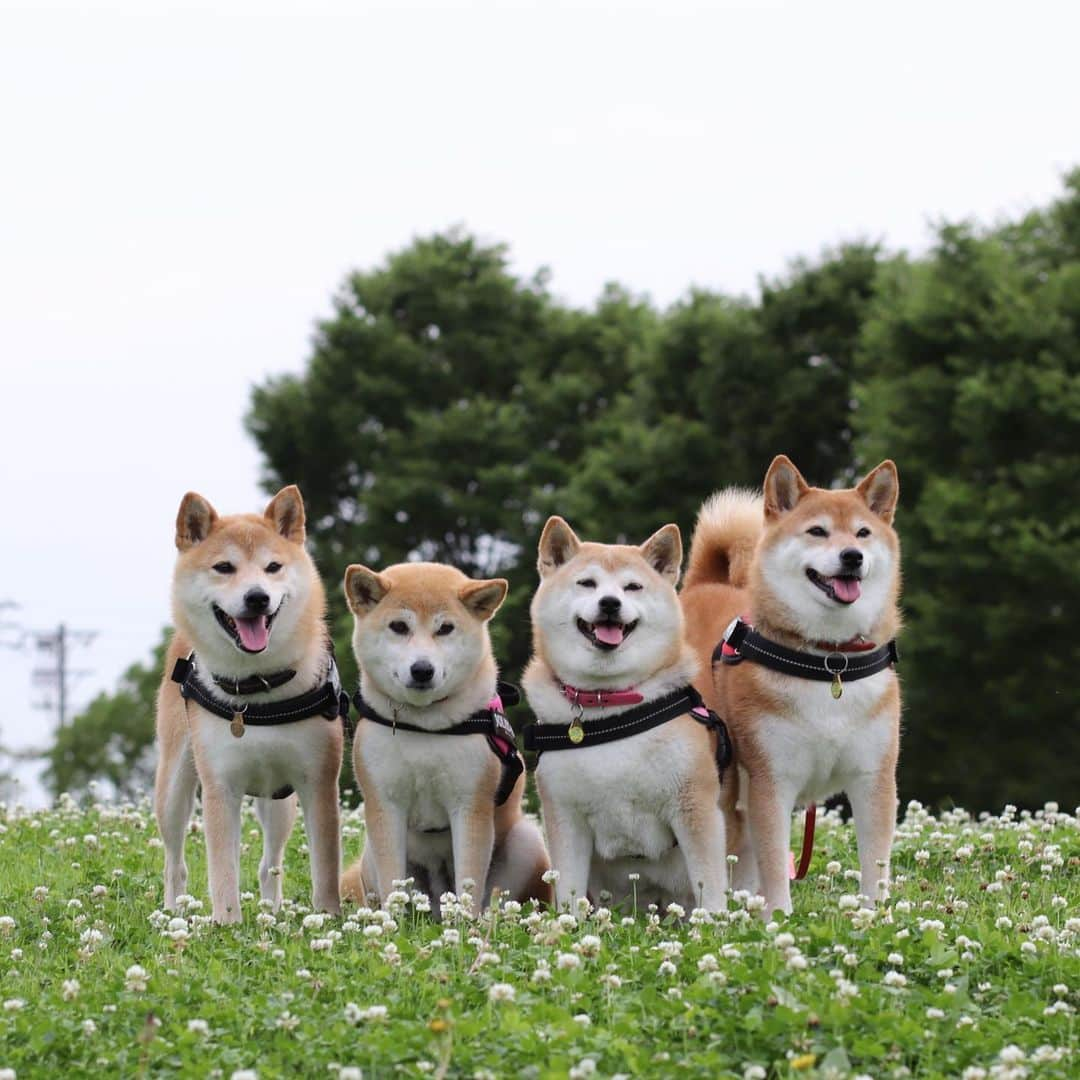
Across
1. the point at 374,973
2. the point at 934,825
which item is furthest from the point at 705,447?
the point at 374,973

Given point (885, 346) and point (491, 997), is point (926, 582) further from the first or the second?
point (491, 997)

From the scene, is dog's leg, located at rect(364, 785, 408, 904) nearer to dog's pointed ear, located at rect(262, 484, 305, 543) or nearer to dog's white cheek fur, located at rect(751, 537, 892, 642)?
dog's pointed ear, located at rect(262, 484, 305, 543)

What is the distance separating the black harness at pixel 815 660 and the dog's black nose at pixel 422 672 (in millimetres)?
1502

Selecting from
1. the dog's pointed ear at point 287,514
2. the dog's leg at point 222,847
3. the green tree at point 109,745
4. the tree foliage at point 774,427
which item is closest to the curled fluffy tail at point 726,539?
the dog's pointed ear at point 287,514

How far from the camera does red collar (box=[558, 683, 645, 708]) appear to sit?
7234 mm

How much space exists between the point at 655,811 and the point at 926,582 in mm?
15310

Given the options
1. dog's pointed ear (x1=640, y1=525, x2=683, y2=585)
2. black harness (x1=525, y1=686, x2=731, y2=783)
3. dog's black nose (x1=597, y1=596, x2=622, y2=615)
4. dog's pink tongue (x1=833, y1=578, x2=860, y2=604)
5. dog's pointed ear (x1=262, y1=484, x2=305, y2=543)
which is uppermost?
dog's pointed ear (x1=262, y1=484, x2=305, y2=543)

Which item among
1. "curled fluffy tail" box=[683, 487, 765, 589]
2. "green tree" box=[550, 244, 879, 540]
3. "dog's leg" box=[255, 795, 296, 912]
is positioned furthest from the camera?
"green tree" box=[550, 244, 879, 540]

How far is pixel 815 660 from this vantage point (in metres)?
7.29

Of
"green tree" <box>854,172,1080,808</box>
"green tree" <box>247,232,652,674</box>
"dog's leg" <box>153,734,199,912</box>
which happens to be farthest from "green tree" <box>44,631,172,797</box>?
"dog's leg" <box>153,734,199,912</box>

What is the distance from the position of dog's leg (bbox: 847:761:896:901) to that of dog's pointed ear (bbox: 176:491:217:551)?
345 cm

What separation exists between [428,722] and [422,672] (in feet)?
1.06

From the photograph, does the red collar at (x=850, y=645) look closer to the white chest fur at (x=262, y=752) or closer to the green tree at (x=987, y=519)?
the white chest fur at (x=262, y=752)

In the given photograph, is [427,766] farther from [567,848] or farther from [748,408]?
[748,408]
